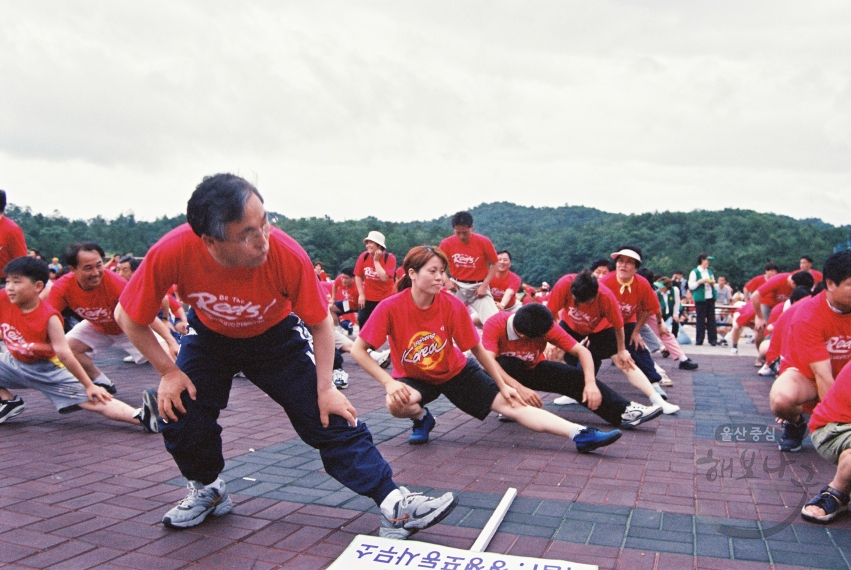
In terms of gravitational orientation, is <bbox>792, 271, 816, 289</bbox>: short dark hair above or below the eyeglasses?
Answer: below

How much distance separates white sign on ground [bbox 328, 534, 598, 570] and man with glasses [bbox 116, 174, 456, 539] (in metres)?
0.11

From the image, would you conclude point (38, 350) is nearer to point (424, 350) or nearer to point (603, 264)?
point (424, 350)

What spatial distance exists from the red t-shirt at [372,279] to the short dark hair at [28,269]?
194 inches

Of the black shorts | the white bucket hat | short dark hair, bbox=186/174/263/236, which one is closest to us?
short dark hair, bbox=186/174/263/236

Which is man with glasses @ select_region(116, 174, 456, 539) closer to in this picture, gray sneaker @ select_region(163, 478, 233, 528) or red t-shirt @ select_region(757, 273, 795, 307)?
gray sneaker @ select_region(163, 478, 233, 528)

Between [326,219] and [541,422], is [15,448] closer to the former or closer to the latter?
[541,422]

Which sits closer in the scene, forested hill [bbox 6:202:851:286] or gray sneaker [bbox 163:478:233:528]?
gray sneaker [bbox 163:478:233:528]

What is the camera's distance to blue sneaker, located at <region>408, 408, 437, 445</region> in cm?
502

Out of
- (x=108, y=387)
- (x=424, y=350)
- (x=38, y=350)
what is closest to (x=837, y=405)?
(x=424, y=350)

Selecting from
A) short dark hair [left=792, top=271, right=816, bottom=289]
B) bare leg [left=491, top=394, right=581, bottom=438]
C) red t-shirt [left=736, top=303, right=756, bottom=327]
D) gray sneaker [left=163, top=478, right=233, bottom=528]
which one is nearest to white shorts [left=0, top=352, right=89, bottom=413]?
gray sneaker [left=163, top=478, right=233, bottom=528]

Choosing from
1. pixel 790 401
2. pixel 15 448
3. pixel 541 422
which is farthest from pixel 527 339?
pixel 15 448

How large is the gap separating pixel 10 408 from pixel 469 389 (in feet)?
12.6

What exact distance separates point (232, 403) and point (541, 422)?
343 centimetres

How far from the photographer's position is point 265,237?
8.95ft
